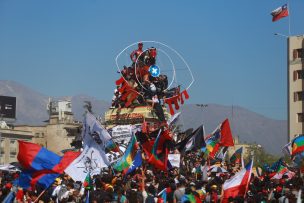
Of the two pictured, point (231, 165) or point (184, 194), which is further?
point (231, 165)

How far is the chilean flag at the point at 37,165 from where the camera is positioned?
24922 mm

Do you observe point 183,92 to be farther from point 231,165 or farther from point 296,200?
point 296,200

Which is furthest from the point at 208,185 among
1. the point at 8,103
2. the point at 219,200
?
the point at 8,103

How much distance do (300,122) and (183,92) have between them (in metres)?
31.3

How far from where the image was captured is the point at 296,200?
21.1 metres

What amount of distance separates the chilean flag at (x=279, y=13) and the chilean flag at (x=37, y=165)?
5256 cm

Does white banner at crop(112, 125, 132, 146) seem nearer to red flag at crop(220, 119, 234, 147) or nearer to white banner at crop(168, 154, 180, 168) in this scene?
red flag at crop(220, 119, 234, 147)

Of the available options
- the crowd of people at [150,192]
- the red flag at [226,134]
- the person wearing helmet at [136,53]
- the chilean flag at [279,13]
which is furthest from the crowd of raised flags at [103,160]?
the chilean flag at [279,13]

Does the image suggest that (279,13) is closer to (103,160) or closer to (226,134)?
(226,134)

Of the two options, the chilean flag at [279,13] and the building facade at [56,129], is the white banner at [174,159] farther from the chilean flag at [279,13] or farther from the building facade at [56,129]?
the building facade at [56,129]

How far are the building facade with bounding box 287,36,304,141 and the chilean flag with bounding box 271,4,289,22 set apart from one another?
9960mm

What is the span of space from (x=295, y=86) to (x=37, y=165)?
2510 inches

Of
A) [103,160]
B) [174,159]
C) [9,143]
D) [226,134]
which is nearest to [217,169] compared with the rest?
[174,159]

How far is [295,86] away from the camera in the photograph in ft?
283
